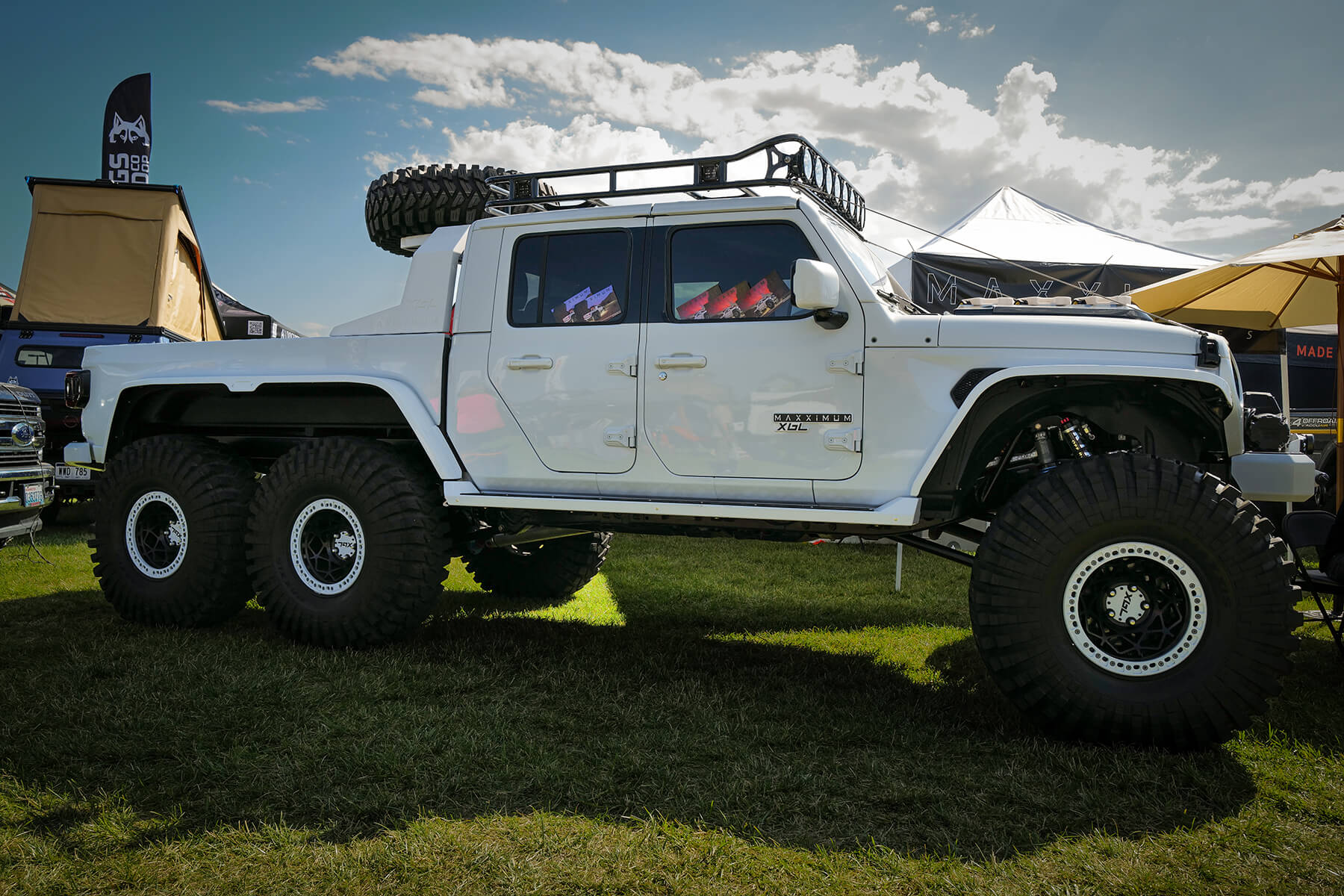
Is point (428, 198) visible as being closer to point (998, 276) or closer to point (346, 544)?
point (346, 544)

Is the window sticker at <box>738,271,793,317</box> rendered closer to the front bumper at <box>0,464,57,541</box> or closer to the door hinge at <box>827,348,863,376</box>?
the door hinge at <box>827,348,863,376</box>

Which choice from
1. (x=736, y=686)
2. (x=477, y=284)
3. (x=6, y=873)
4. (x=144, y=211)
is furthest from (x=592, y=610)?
(x=144, y=211)

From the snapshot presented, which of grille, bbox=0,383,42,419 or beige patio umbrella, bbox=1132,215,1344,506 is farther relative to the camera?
beige patio umbrella, bbox=1132,215,1344,506

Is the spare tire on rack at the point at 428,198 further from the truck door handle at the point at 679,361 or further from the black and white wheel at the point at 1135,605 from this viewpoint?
the black and white wheel at the point at 1135,605

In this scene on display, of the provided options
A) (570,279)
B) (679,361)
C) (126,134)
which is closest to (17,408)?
(570,279)

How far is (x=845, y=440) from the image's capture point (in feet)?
12.3

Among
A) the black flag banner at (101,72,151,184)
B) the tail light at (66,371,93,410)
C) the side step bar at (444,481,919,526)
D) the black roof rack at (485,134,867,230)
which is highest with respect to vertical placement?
the black flag banner at (101,72,151,184)

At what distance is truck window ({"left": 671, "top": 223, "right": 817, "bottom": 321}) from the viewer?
13.1 ft

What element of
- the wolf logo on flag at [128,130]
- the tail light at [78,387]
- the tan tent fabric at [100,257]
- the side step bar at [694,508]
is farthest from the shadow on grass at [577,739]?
the wolf logo on flag at [128,130]

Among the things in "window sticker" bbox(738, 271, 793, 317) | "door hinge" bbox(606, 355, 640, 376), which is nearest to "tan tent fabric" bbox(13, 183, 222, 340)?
"door hinge" bbox(606, 355, 640, 376)

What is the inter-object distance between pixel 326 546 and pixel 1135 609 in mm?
3825

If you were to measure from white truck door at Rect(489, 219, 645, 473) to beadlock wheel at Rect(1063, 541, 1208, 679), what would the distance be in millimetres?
2022

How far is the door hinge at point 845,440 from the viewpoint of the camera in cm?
374

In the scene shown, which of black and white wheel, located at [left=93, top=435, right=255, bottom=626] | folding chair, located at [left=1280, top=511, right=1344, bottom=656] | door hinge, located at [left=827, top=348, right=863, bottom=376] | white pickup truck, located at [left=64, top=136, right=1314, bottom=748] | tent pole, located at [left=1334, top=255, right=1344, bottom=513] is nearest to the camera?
white pickup truck, located at [left=64, top=136, right=1314, bottom=748]
